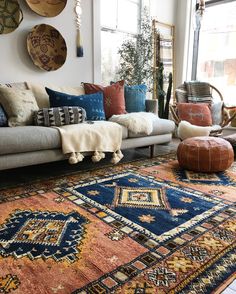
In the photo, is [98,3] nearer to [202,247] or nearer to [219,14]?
[219,14]

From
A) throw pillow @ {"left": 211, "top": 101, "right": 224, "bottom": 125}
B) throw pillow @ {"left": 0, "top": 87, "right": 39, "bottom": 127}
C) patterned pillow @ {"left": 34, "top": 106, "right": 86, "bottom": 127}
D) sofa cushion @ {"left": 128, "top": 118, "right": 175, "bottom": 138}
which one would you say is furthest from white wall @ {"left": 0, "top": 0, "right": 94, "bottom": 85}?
throw pillow @ {"left": 211, "top": 101, "right": 224, "bottom": 125}

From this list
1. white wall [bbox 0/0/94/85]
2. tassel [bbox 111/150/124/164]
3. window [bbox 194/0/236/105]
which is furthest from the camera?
window [bbox 194/0/236/105]

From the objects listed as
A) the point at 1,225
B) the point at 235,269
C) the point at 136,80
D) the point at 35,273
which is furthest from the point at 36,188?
the point at 136,80

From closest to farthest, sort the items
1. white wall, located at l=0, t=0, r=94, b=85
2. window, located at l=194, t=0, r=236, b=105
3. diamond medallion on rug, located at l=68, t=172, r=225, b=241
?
1. diamond medallion on rug, located at l=68, t=172, r=225, b=241
2. white wall, located at l=0, t=0, r=94, b=85
3. window, located at l=194, t=0, r=236, b=105

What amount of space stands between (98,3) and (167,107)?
1.76m

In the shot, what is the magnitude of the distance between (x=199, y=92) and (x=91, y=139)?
7.86 ft

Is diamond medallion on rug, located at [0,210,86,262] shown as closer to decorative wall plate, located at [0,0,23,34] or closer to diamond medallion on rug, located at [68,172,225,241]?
diamond medallion on rug, located at [68,172,225,241]

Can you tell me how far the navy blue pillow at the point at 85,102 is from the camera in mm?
2848

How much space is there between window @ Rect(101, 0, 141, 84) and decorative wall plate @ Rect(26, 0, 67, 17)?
0.81 metres

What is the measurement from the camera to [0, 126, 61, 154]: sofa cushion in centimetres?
210

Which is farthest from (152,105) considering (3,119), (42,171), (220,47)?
(220,47)

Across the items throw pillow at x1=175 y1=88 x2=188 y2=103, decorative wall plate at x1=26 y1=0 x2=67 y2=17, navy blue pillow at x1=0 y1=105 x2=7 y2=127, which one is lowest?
navy blue pillow at x1=0 y1=105 x2=7 y2=127

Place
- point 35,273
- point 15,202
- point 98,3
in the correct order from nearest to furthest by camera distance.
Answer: point 35,273
point 15,202
point 98,3

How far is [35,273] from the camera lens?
47.6 inches
